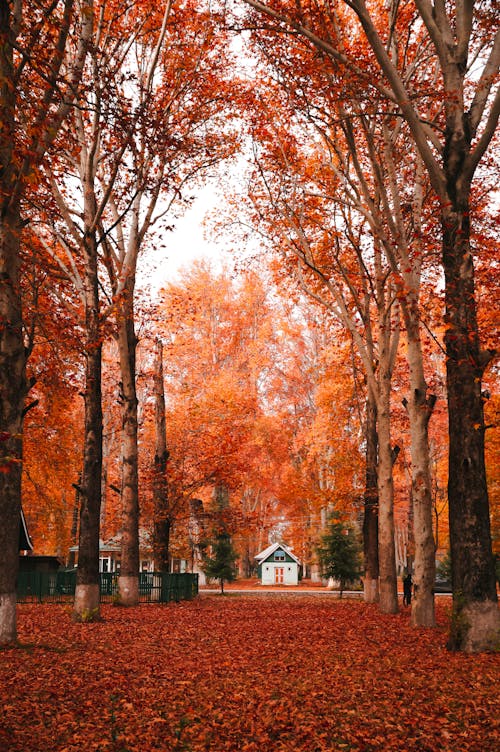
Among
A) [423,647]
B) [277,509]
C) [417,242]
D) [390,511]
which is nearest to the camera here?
[423,647]

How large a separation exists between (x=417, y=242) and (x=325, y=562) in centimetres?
2030

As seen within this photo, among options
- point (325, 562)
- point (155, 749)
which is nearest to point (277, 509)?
point (325, 562)

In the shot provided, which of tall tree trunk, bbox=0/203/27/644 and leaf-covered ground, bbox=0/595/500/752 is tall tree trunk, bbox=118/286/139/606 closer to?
leaf-covered ground, bbox=0/595/500/752

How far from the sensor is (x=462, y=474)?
977 cm

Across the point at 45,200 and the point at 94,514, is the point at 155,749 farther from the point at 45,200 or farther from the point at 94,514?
the point at 45,200

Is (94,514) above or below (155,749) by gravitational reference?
above

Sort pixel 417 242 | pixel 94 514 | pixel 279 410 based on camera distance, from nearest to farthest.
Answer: pixel 94 514, pixel 417 242, pixel 279 410

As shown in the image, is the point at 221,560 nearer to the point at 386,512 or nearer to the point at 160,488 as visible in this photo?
the point at 160,488

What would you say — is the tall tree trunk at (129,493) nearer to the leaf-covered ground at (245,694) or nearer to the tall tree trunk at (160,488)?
the tall tree trunk at (160,488)

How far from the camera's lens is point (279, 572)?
48125mm

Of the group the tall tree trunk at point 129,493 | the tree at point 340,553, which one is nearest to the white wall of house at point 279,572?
the tree at point 340,553

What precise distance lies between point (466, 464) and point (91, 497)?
8.75 m

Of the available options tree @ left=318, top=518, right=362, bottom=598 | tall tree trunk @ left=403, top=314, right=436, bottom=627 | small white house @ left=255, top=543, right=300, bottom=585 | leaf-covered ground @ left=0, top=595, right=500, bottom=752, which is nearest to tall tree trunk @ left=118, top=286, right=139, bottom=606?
leaf-covered ground @ left=0, top=595, right=500, bottom=752

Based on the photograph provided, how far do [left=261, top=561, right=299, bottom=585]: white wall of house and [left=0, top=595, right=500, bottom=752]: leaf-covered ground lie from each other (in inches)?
1437
